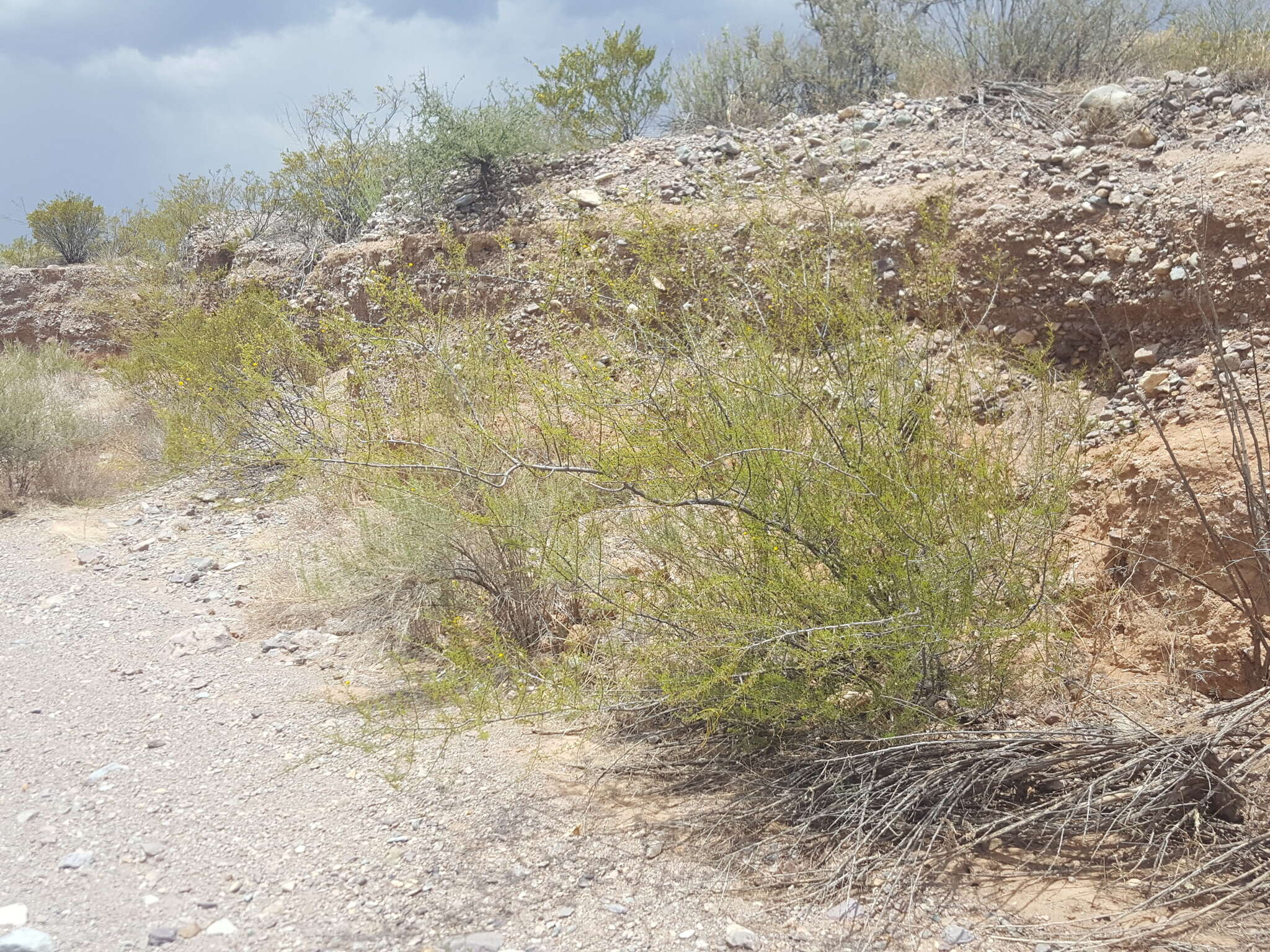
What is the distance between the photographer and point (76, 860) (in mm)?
3254

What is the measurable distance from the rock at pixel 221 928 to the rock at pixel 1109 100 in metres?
7.49

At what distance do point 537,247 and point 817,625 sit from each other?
22.6ft

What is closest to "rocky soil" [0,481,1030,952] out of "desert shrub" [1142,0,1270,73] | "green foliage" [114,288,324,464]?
"green foliage" [114,288,324,464]

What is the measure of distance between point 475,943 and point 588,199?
7701mm

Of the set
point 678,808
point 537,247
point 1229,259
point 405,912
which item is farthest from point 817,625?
point 537,247

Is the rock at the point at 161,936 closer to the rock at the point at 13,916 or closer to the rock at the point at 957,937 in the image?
the rock at the point at 13,916

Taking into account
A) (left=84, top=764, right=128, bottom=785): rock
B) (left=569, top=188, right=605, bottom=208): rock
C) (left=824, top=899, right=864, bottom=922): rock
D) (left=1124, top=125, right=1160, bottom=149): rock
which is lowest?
(left=824, top=899, right=864, bottom=922): rock

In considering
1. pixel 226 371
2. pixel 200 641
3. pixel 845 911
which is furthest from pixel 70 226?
pixel 845 911

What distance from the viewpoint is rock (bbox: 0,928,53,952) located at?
107 inches

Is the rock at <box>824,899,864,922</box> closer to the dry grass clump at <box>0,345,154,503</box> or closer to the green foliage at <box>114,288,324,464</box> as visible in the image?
the green foliage at <box>114,288,324,464</box>

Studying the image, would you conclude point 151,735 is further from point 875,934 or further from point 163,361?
point 163,361

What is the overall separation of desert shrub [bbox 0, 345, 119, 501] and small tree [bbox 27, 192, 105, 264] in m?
9.48

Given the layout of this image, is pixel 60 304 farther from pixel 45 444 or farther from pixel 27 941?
pixel 27 941

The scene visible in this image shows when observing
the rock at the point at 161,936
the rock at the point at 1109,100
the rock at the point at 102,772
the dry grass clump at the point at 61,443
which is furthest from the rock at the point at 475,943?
the dry grass clump at the point at 61,443
